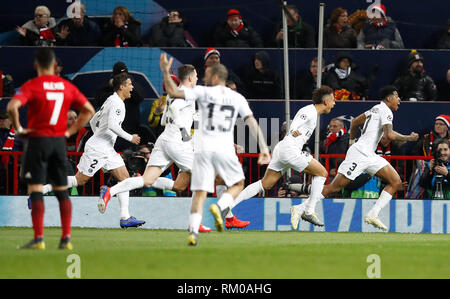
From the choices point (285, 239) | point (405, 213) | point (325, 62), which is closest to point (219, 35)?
point (325, 62)

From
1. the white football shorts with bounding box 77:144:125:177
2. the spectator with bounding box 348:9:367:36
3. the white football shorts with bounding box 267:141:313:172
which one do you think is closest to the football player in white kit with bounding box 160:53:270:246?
the white football shorts with bounding box 267:141:313:172

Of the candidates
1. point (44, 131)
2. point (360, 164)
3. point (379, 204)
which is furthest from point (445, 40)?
point (44, 131)

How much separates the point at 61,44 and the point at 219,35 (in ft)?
11.0

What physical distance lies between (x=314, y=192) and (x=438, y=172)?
2917 millimetres

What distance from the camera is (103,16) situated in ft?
70.8

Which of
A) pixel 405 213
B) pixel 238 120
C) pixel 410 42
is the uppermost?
pixel 410 42

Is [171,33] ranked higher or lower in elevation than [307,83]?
higher

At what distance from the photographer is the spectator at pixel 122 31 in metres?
20.1

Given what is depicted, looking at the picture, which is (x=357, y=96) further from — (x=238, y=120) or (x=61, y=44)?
(x=61, y=44)

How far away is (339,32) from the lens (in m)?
20.3

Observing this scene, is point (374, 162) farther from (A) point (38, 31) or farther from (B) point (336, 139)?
(A) point (38, 31)

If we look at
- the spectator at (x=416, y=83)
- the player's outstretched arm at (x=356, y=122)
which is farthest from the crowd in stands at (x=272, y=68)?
the player's outstretched arm at (x=356, y=122)

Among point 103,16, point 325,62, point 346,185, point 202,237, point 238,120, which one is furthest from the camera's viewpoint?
point 103,16

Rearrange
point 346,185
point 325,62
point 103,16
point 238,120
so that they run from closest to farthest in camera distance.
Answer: point 346,185, point 238,120, point 325,62, point 103,16
